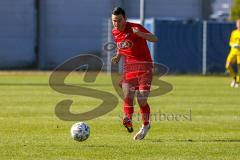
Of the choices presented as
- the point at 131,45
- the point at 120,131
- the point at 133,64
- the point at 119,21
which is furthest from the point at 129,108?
the point at 119,21

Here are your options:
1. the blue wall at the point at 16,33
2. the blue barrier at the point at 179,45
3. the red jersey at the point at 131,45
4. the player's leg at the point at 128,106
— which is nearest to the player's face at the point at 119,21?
the red jersey at the point at 131,45

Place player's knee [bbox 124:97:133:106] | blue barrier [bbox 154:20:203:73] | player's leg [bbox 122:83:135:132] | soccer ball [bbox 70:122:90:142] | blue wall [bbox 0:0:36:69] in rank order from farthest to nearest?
blue wall [bbox 0:0:36:69] → blue barrier [bbox 154:20:203:73] → player's knee [bbox 124:97:133:106] → player's leg [bbox 122:83:135:132] → soccer ball [bbox 70:122:90:142]

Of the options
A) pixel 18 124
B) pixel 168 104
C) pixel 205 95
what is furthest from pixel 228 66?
pixel 18 124

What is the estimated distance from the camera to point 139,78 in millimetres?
13852

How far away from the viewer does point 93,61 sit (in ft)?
149

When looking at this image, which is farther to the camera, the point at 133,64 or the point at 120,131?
the point at 120,131

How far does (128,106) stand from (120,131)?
2.93ft

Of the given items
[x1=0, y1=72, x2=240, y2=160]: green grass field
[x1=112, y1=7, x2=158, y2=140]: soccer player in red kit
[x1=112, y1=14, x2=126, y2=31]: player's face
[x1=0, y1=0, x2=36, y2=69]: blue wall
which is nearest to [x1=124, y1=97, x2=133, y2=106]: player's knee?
[x1=112, y1=7, x2=158, y2=140]: soccer player in red kit

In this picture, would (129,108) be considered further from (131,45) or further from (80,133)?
(80,133)

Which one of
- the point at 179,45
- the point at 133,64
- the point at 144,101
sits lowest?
the point at 179,45

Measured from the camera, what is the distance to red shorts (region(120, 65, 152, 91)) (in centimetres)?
1371

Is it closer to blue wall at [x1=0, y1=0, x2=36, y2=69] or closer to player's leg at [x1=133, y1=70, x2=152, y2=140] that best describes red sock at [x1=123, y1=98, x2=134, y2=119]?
player's leg at [x1=133, y1=70, x2=152, y2=140]

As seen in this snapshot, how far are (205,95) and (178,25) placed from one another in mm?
13850

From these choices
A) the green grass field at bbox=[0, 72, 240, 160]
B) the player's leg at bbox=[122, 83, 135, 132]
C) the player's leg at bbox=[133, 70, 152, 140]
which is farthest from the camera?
the player's leg at bbox=[122, 83, 135, 132]
